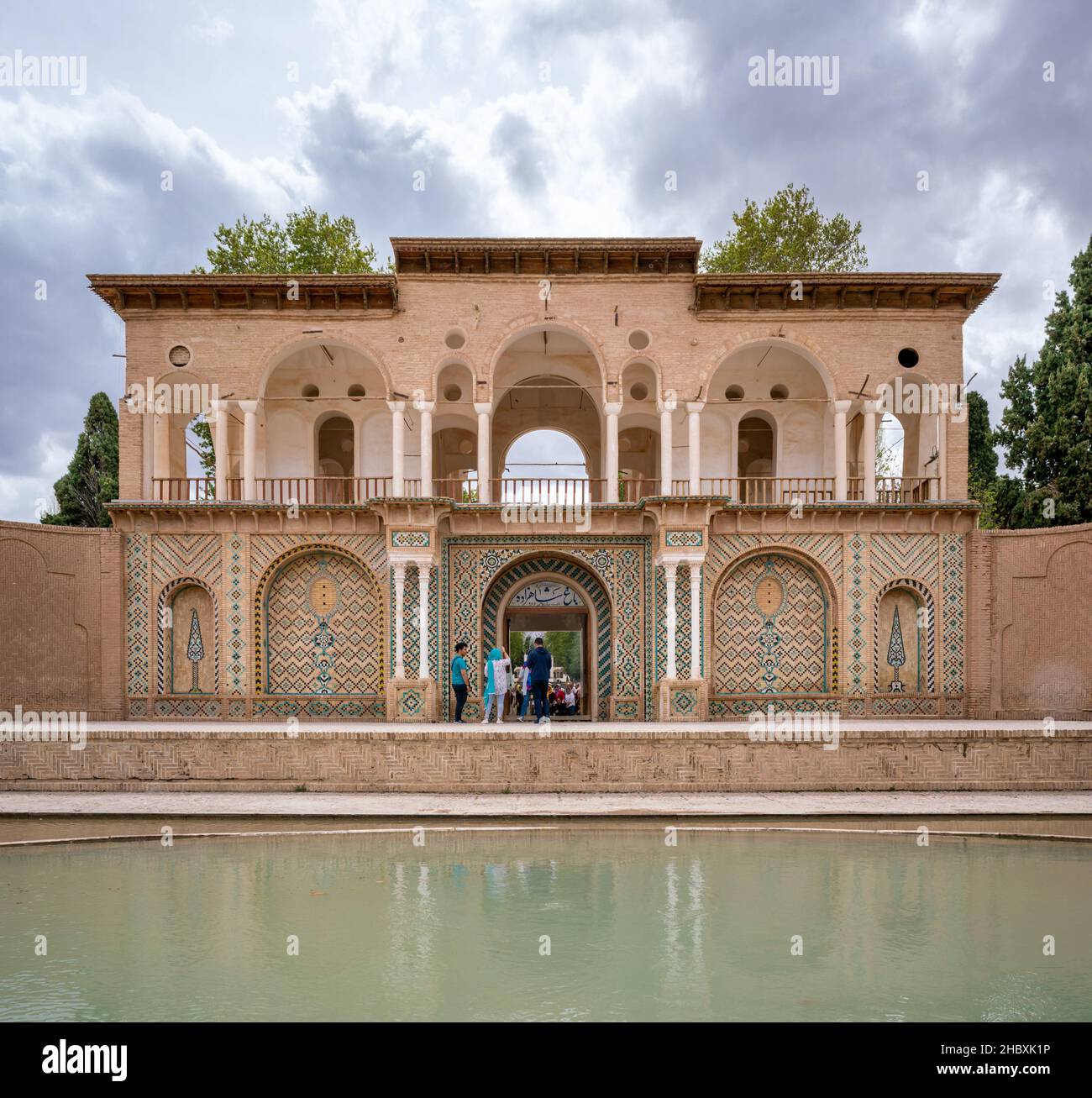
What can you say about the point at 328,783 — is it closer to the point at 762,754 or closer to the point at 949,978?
the point at 762,754

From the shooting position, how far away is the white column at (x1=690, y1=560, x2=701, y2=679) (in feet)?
52.6

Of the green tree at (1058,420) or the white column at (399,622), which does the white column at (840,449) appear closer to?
the green tree at (1058,420)

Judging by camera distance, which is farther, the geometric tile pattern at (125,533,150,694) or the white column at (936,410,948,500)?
the white column at (936,410,948,500)

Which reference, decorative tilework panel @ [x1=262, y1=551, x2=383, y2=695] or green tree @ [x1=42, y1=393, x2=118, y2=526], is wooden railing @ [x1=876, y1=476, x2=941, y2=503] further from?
green tree @ [x1=42, y1=393, x2=118, y2=526]

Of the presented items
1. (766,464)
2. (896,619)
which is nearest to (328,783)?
(896,619)

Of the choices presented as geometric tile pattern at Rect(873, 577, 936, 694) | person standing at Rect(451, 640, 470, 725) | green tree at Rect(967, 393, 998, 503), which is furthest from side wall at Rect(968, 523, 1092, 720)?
green tree at Rect(967, 393, 998, 503)

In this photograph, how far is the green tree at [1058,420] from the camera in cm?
2044

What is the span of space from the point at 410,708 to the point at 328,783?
3978mm

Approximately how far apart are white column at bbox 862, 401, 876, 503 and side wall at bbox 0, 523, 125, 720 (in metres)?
13.5

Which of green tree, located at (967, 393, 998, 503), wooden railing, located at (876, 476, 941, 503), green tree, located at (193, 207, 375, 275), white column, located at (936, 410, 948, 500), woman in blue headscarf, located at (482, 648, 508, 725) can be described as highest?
green tree, located at (193, 207, 375, 275)

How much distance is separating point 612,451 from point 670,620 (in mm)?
3233

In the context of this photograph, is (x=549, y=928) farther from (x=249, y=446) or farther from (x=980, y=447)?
(x=980, y=447)

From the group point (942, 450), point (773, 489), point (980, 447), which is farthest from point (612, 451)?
point (980, 447)

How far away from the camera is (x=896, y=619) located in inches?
669
